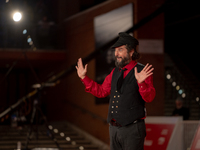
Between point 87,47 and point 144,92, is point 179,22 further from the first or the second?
point 144,92

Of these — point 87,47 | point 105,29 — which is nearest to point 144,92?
point 105,29

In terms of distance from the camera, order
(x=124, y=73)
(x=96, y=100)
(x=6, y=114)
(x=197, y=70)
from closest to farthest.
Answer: (x=124, y=73) → (x=6, y=114) → (x=96, y=100) → (x=197, y=70)

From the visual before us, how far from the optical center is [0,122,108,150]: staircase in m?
8.68

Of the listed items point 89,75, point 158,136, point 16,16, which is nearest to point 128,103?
point 158,136

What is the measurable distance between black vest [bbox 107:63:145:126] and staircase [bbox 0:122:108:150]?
5.97m

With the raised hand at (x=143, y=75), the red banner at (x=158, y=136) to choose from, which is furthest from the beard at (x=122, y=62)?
the red banner at (x=158, y=136)

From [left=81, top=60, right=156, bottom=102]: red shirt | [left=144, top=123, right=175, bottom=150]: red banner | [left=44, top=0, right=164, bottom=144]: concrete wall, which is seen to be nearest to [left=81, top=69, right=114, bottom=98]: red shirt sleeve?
[left=81, top=60, right=156, bottom=102]: red shirt

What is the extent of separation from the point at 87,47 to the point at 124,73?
739 cm

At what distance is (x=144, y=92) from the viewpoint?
234cm

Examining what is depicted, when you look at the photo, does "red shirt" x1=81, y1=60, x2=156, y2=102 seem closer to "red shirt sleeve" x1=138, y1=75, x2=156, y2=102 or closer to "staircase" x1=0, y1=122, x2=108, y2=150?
"red shirt sleeve" x1=138, y1=75, x2=156, y2=102

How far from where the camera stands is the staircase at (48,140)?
868 centimetres

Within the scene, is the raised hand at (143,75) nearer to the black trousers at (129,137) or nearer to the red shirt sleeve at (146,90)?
the red shirt sleeve at (146,90)

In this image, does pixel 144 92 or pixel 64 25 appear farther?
pixel 64 25

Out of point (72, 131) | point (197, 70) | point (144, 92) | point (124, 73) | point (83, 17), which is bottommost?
point (72, 131)
